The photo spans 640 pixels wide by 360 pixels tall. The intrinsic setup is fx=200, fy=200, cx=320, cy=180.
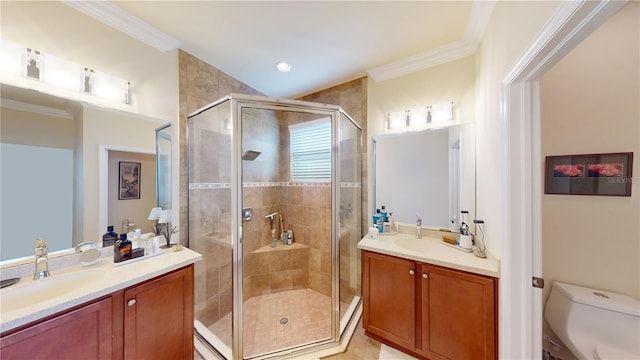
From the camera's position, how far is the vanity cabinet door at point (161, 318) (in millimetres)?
1097

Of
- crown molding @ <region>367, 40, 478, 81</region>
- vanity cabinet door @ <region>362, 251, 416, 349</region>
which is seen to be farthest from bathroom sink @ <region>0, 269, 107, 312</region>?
crown molding @ <region>367, 40, 478, 81</region>

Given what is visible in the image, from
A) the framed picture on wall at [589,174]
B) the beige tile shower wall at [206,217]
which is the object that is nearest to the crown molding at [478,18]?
the framed picture on wall at [589,174]

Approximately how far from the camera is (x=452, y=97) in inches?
72.8

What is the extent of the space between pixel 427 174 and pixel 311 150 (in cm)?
132

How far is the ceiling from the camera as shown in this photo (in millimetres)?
1375

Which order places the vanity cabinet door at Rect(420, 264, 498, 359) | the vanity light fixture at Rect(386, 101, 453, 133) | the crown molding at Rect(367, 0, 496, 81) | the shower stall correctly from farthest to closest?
the vanity light fixture at Rect(386, 101, 453, 133) → the shower stall → the crown molding at Rect(367, 0, 496, 81) → the vanity cabinet door at Rect(420, 264, 498, 359)

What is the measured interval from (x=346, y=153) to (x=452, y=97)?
109cm

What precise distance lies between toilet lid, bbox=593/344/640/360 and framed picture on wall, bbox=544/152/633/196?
93cm

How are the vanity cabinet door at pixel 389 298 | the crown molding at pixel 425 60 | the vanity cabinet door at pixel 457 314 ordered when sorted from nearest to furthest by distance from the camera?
the vanity cabinet door at pixel 457 314, the vanity cabinet door at pixel 389 298, the crown molding at pixel 425 60

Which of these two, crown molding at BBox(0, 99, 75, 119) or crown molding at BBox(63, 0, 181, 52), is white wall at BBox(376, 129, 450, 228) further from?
crown molding at BBox(0, 99, 75, 119)

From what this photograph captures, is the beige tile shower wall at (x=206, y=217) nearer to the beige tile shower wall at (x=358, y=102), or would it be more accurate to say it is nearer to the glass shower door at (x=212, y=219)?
the glass shower door at (x=212, y=219)

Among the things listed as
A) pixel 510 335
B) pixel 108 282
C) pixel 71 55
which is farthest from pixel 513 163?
pixel 71 55

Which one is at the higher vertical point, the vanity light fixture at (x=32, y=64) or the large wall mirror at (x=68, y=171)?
the vanity light fixture at (x=32, y=64)

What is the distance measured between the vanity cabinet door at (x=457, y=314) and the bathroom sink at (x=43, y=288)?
209 cm
